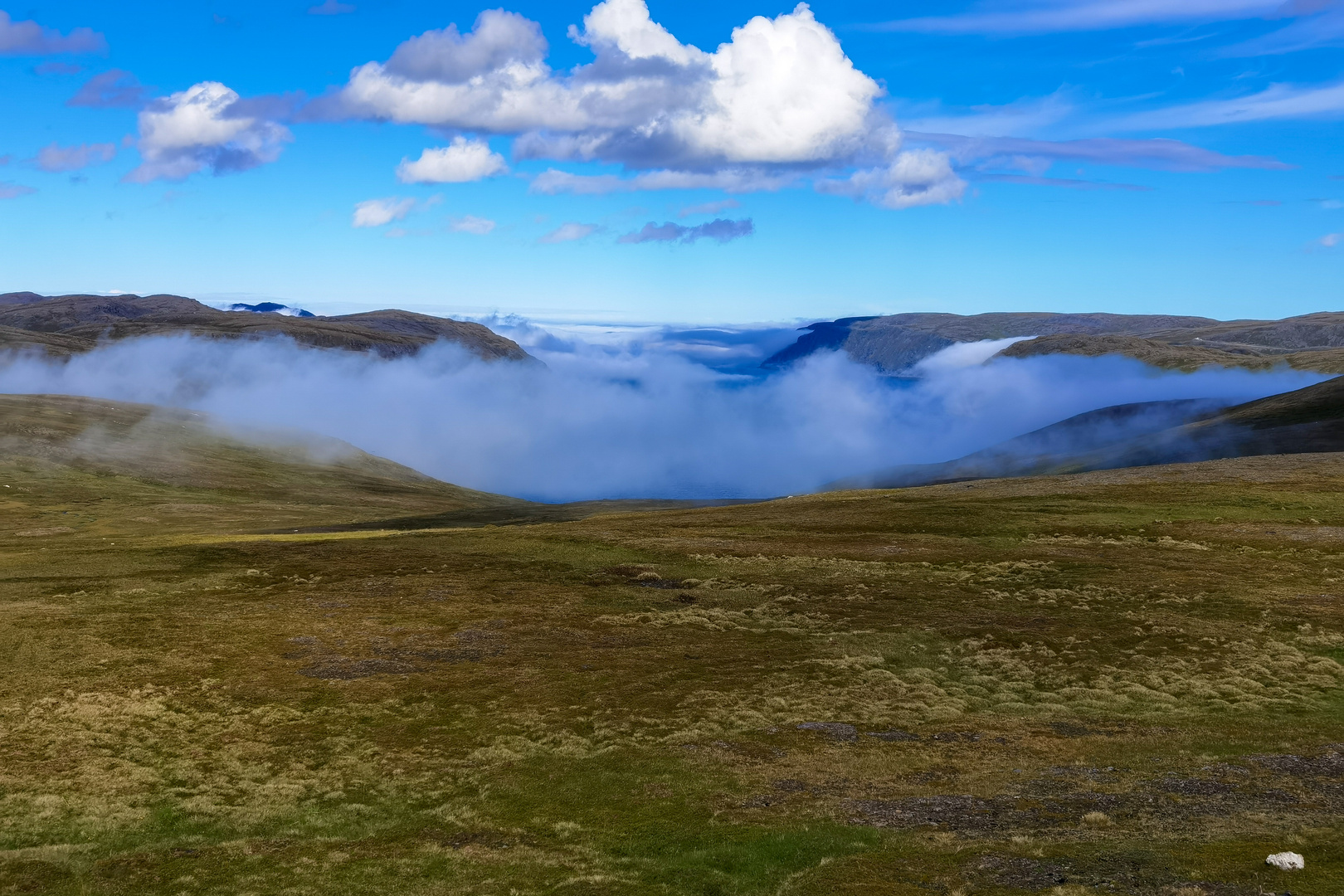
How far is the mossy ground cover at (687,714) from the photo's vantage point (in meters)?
31.1

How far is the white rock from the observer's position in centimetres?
2612

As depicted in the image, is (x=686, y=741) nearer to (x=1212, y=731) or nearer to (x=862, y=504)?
(x=1212, y=731)

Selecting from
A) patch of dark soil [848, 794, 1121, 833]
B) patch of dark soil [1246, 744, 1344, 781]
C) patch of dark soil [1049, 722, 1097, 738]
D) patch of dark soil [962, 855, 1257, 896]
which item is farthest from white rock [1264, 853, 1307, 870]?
patch of dark soil [1049, 722, 1097, 738]

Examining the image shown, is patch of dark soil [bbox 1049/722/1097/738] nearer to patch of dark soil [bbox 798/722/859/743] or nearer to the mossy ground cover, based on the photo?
the mossy ground cover

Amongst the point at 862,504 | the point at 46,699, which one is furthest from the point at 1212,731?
the point at 862,504

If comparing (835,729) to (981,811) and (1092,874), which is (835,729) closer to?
(981,811)

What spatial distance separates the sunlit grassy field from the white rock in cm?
62

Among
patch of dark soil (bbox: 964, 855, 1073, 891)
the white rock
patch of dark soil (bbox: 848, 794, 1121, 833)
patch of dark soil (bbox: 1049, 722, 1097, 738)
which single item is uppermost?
the white rock

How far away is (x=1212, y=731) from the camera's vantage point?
44.4 m

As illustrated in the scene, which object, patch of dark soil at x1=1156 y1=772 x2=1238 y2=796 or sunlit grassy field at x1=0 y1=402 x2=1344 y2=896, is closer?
sunlit grassy field at x1=0 y1=402 x2=1344 y2=896

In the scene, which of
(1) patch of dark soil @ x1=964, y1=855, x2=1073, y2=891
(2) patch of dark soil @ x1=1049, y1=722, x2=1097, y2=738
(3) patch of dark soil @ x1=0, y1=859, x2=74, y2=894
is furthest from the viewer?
(2) patch of dark soil @ x1=1049, y1=722, x2=1097, y2=738

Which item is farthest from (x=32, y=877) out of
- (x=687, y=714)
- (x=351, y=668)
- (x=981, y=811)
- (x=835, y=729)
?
(x=835, y=729)

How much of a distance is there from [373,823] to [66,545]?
310 ft

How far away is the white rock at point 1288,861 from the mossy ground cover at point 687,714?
0.53 m
